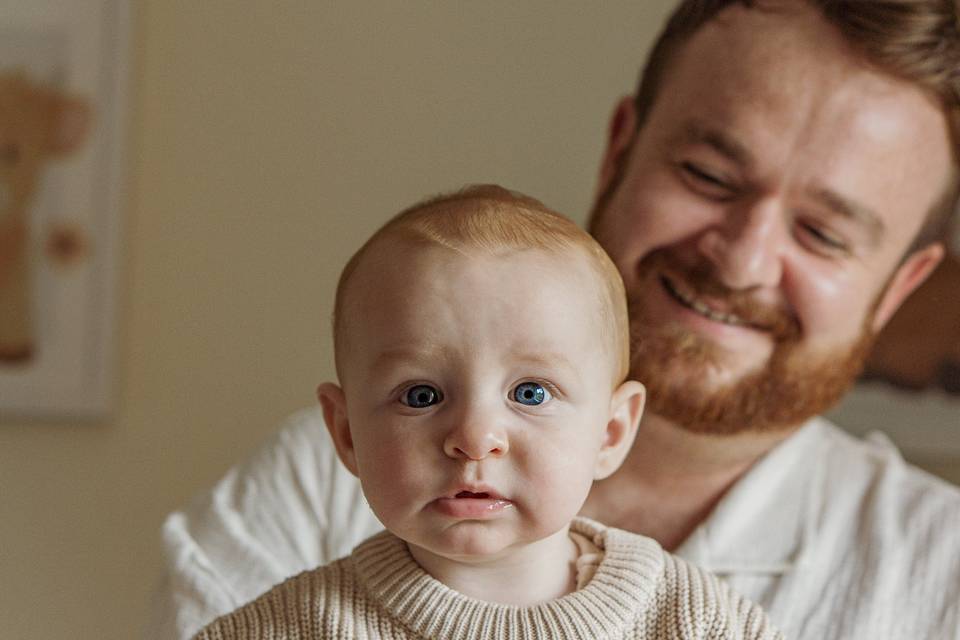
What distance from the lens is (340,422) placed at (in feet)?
3.51

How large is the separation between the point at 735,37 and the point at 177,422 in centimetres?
159

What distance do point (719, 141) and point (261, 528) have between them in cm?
79

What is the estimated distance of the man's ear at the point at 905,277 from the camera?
1.74m

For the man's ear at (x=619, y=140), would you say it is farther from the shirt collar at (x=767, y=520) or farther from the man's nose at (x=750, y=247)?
the shirt collar at (x=767, y=520)

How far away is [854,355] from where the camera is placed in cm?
173

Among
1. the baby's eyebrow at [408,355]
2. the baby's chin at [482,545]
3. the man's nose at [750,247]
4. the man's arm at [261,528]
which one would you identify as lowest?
the man's arm at [261,528]

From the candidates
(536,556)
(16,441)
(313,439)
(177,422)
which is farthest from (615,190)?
(16,441)

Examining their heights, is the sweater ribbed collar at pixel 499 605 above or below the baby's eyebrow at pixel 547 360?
below

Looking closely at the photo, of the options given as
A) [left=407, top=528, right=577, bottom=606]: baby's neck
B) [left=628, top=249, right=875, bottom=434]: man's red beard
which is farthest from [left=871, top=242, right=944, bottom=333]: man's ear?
[left=407, top=528, right=577, bottom=606]: baby's neck

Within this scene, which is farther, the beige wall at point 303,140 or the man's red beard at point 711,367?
the beige wall at point 303,140

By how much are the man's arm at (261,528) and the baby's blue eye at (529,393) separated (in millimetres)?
676

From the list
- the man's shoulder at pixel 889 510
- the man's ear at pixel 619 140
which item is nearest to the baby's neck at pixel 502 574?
the man's shoulder at pixel 889 510

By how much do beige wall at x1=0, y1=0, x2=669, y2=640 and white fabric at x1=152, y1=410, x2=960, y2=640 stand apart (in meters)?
0.94

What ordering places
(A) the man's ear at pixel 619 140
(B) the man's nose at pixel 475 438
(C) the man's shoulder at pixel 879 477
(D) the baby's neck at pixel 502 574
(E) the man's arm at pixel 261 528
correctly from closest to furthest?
(B) the man's nose at pixel 475 438, (D) the baby's neck at pixel 502 574, (E) the man's arm at pixel 261 528, (C) the man's shoulder at pixel 879 477, (A) the man's ear at pixel 619 140
